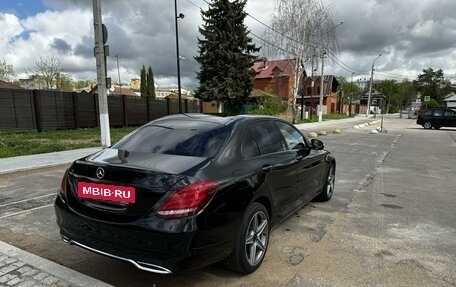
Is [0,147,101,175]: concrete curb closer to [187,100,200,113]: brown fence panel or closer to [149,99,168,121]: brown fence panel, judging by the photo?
[149,99,168,121]: brown fence panel

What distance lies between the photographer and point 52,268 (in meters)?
3.30

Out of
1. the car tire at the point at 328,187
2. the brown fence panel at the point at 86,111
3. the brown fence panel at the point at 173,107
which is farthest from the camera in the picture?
the brown fence panel at the point at 173,107

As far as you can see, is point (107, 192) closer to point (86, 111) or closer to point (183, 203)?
point (183, 203)

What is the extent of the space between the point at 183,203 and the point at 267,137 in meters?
1.62

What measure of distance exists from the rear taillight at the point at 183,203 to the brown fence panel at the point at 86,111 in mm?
18718

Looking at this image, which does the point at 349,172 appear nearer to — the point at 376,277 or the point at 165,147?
the point at 376,277

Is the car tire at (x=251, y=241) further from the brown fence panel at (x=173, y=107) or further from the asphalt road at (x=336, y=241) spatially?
the brown fence panel at (x=173, y=107)

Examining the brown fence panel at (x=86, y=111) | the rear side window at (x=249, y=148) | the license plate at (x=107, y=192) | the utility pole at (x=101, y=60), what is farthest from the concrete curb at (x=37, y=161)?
the brown fence panel at (x=86, y=111)

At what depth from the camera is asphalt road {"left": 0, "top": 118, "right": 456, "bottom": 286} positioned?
10.5ft

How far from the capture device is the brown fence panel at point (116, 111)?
21.4 metres

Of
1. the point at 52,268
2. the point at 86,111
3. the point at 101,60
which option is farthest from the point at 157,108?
the point at 52,268

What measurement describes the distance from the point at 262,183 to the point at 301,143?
1.58 m

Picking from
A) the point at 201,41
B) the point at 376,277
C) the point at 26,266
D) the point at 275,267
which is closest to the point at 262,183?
the point at 275,267

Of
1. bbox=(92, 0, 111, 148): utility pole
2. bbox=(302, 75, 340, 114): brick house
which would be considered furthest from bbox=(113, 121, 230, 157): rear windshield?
bbox=(302, 75, 340, 114): brick house
